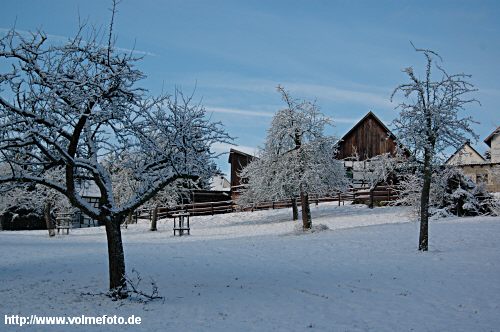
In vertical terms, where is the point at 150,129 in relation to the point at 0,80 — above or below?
below

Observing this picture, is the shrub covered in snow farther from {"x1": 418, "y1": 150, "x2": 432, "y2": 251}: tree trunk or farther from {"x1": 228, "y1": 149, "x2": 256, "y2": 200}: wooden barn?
{"x1": 228, "y1": 149, "x2": 256, "y2": 200}: wooden barn

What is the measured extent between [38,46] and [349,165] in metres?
38.5

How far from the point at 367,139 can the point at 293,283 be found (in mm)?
35867

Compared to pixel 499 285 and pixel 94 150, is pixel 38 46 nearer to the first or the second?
pixel 94 150

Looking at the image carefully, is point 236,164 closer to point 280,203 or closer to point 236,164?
point 236,164

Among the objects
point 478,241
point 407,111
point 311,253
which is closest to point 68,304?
point 311,253

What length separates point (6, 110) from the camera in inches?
486

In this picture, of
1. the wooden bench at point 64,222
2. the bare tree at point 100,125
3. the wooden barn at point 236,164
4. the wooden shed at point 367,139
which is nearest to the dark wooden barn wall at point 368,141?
the wooden shed at point 367,139

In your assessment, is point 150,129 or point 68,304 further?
point 150,129

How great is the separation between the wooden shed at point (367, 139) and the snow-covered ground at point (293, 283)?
22.3 meters

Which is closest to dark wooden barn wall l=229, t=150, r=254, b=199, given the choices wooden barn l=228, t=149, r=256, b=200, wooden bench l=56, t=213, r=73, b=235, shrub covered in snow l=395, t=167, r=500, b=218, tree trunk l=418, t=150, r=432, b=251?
wooden barn l=228, t=149, r=256, b=200

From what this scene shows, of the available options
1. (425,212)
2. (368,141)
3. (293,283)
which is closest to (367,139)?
(368,141)

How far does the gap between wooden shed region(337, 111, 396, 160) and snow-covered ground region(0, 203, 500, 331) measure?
73.0ft

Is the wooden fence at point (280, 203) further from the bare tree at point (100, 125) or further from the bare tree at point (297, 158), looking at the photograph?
the bare tree at point (100, 125)
